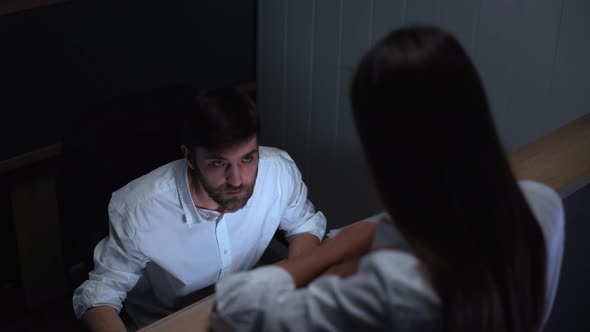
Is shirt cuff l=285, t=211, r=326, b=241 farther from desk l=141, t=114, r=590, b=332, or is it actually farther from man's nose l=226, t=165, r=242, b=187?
desk l=141, t=114, r=590, b=332

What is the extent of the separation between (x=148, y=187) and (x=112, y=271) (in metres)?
0.22

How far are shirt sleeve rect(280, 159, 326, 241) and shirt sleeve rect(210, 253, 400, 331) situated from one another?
109 centimetres

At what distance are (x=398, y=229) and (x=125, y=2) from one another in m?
1.72

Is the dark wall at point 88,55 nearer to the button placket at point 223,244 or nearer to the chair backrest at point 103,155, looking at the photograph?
the chair backrest at point 103,155

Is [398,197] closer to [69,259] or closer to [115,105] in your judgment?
[115,105]

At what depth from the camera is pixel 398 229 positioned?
2.51ft

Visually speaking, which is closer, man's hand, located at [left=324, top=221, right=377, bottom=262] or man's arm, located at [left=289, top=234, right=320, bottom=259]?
man's hand, located at [left=324, top=221, right=377, bottom=262]

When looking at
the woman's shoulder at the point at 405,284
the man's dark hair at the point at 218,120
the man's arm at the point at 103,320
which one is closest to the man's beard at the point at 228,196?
the man's dark hair at the point at 218,120

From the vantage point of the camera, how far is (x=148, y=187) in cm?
171

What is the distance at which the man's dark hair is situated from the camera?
1.59m

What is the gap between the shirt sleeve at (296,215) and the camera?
1.91 m

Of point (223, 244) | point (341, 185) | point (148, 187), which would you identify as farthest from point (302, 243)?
point (341, 185)

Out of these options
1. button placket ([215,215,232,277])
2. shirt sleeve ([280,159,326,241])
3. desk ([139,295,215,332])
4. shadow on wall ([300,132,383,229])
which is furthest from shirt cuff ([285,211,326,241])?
desk ([139,295,215,332])

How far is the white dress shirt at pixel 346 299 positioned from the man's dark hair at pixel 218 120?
79cm
